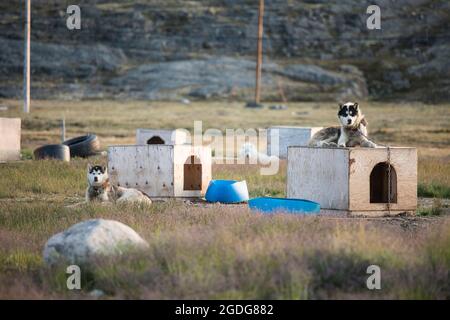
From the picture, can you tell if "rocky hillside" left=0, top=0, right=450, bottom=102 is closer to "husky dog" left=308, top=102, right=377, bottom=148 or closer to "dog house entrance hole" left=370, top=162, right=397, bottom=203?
"husky dog" left=308, top=102, right=377, bottom=148

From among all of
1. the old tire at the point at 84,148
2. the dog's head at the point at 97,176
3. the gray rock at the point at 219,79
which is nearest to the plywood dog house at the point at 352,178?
the dog's head at the point at 97,176

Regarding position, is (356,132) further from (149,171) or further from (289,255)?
(289,255)

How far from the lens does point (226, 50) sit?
101438 mm

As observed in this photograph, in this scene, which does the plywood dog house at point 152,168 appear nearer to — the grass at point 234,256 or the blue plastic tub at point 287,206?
the grass at point 234,256

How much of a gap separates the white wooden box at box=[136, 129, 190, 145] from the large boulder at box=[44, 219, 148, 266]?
14927 millimetres

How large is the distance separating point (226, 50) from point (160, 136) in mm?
76442

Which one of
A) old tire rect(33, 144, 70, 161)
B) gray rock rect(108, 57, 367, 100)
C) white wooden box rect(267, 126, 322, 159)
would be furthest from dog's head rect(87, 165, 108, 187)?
gray rock rect(108, 57, 367, 100)

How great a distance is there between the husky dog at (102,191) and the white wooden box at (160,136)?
8.74 metres

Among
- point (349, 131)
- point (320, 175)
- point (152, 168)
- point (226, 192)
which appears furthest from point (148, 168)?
point (349, 131)

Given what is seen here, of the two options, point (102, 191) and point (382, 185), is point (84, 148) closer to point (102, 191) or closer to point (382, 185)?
point (102, 191)

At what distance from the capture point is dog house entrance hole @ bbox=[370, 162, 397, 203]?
15.9 m

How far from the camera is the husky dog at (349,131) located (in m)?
15.6

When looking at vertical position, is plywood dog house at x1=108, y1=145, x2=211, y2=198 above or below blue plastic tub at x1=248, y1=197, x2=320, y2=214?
above
